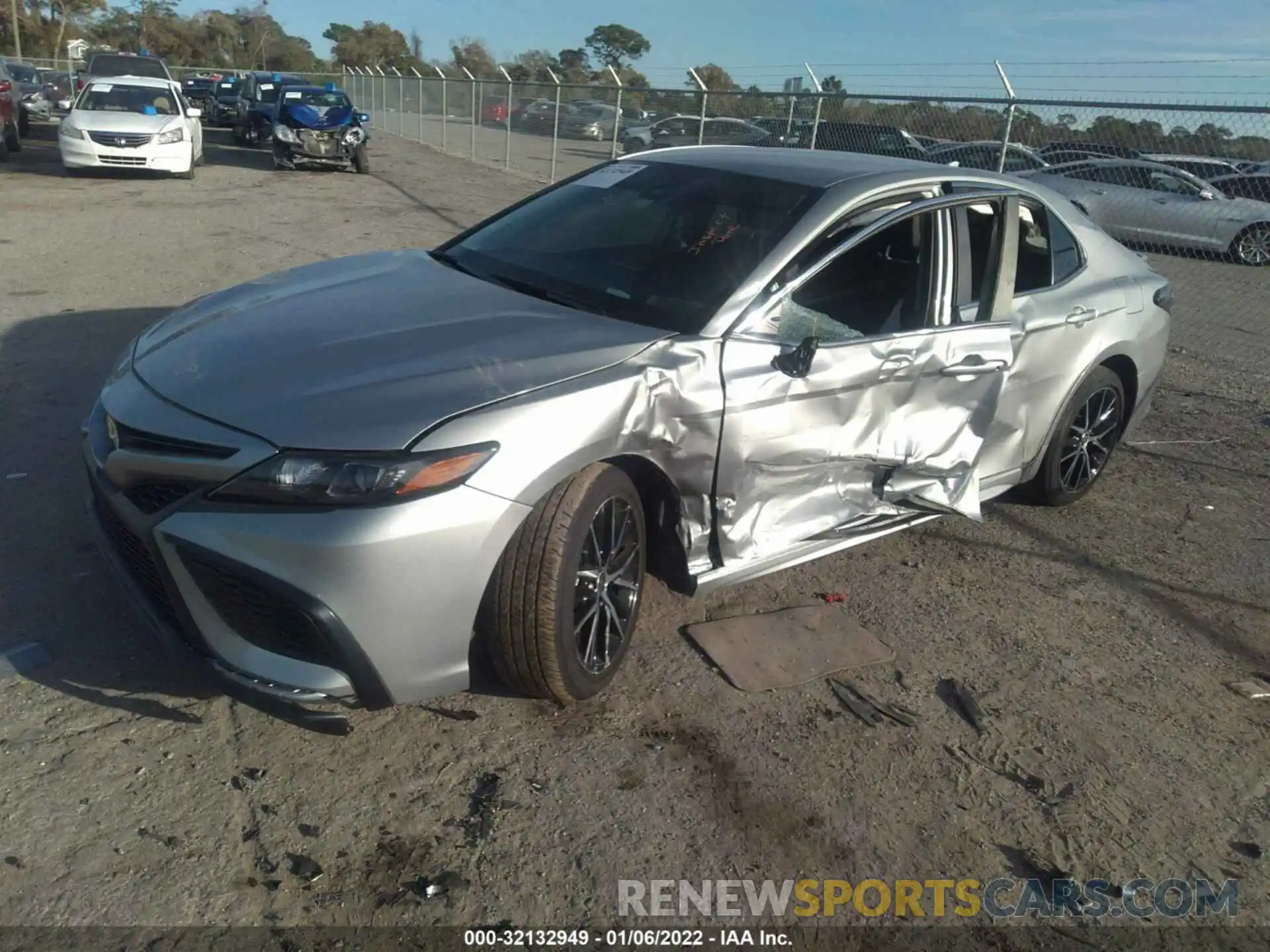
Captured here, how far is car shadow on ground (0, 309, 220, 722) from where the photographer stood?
325cm

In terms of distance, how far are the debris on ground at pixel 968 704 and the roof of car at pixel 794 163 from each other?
6.20 ft

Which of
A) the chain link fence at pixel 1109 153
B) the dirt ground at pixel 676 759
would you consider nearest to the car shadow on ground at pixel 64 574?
the dirt ground at pixel 676 759

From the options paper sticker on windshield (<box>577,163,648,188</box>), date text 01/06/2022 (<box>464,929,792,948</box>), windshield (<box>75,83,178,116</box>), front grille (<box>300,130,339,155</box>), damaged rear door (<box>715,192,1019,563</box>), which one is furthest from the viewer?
front grille (<box>300,130,339,155</box>)

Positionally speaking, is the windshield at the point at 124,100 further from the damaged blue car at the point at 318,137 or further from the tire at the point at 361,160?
the tire at the point at 361,160

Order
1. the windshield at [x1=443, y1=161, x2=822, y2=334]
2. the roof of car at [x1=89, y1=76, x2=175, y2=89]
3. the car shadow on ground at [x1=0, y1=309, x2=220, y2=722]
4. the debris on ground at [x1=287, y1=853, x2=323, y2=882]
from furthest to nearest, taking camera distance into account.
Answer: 1. the roof of car at [x1=89, y1=76, x2=175, y2=89]
2. the windshield at [x1=443, y1=161, x2=822, y2=334]
3. the car shadow on ground at [x1=0, y1=309, x2=220, y2=722]
4. the debris on ground at [x1=287, y1=853, x2=323, y2=882]

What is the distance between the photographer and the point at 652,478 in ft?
11.0

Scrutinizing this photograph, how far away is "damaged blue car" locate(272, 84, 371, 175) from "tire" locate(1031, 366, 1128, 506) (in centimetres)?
1657

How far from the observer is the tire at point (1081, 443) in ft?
16.3

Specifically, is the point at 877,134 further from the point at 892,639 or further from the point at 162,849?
the point at 162,849

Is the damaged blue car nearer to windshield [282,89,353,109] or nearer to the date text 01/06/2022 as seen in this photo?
windshield [282,89,353,109]

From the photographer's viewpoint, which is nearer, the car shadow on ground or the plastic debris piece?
the car shadow on ground

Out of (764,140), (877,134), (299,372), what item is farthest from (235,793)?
(764,140)

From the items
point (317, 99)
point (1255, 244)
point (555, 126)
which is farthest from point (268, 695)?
point (317, 99)

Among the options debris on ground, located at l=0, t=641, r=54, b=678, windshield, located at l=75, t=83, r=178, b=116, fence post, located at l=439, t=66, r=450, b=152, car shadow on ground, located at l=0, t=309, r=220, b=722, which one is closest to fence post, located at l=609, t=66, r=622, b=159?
windshield, located at l=75, t=83, r=178, b=116
